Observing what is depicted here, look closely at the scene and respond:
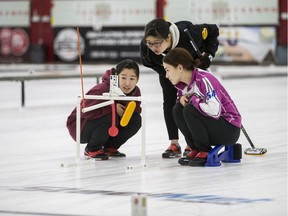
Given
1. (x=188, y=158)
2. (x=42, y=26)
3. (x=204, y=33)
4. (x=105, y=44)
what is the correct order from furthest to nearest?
(x=42, y=26) → (x=105, y=44) → (x=204, y=33) → (x=188, y=158)

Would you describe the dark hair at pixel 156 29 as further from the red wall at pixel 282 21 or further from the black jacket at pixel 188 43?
the red wall at pixel 282 21

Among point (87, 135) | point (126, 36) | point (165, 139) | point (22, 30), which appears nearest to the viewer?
point (87, 135)

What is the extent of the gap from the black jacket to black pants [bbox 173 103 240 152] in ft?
1.63

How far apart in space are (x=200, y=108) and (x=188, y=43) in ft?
2.24

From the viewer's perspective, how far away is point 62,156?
5.93 m

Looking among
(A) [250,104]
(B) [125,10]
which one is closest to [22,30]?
(B) [125,10]

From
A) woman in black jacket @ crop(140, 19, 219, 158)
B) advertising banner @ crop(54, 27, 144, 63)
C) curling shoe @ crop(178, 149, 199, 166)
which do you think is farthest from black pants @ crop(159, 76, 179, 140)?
advertising banner @ crop(54, 27, 144, 63)

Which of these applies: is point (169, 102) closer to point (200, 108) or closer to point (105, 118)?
point (105, 118)

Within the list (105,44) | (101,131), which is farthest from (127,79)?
(105,44)

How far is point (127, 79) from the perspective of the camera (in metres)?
5.58

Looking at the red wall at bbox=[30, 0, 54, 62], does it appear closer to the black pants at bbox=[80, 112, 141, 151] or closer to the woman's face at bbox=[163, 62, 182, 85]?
the black pants at bbox=[80, 112, 141, 151]

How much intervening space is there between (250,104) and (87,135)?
17.5 feet

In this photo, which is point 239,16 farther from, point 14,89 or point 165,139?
point 165,139

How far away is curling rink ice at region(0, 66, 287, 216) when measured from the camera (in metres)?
3.86
